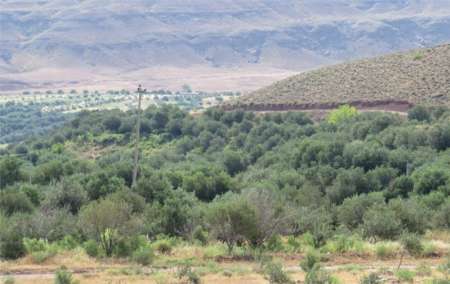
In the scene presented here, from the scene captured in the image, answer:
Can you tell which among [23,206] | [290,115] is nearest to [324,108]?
[290,115]

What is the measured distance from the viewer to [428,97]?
81938 millimetres

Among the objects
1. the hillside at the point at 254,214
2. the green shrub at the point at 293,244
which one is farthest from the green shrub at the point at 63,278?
the green shrub at the point at 293,244

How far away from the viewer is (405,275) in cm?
2452

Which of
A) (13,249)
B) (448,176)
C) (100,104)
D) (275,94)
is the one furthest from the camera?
(100,104)

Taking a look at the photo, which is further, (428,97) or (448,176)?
(428,97)

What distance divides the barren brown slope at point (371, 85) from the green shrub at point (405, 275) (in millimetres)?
56195

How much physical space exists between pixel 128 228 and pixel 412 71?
204 feet

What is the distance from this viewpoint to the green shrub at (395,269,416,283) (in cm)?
2438

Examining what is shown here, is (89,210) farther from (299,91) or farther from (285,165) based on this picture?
(299,91)

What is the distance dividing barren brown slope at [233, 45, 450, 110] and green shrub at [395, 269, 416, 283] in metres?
56.2

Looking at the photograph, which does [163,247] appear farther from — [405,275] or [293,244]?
[405,275]

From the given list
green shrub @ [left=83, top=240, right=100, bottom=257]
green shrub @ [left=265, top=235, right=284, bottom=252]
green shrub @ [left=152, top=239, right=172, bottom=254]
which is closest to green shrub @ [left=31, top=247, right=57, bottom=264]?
green shrub @ [left=83, top=240, right=100, bottom=257]

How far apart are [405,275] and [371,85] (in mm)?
65486

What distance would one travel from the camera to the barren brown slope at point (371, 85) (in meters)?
83.9
